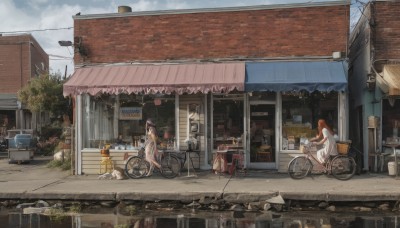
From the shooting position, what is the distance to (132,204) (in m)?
11.0

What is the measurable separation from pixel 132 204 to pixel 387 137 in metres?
7.89

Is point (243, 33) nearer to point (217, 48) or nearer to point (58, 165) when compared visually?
point (217, 48)

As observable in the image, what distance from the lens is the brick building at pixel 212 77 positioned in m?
13.8

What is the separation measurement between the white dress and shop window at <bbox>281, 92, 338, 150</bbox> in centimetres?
129

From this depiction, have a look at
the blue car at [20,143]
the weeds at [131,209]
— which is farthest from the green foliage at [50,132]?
the weeds at [131,209]

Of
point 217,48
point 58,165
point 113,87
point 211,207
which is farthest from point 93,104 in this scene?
point 211,207

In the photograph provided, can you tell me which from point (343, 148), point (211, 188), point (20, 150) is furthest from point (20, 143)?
point (343, 148)

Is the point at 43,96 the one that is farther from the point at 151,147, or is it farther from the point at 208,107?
the point at 151,147

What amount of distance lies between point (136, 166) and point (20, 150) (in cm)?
806

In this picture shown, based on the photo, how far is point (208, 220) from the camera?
30.8ft

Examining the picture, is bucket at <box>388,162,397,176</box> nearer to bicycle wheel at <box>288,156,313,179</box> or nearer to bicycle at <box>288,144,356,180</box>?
bicycle at <box>288,144,356,180</box>

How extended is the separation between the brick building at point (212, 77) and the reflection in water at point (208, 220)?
4221mm

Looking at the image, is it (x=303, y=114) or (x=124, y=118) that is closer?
(x=303, y=114)

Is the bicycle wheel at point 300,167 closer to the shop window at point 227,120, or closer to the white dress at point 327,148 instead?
the white dress at point 327,148
